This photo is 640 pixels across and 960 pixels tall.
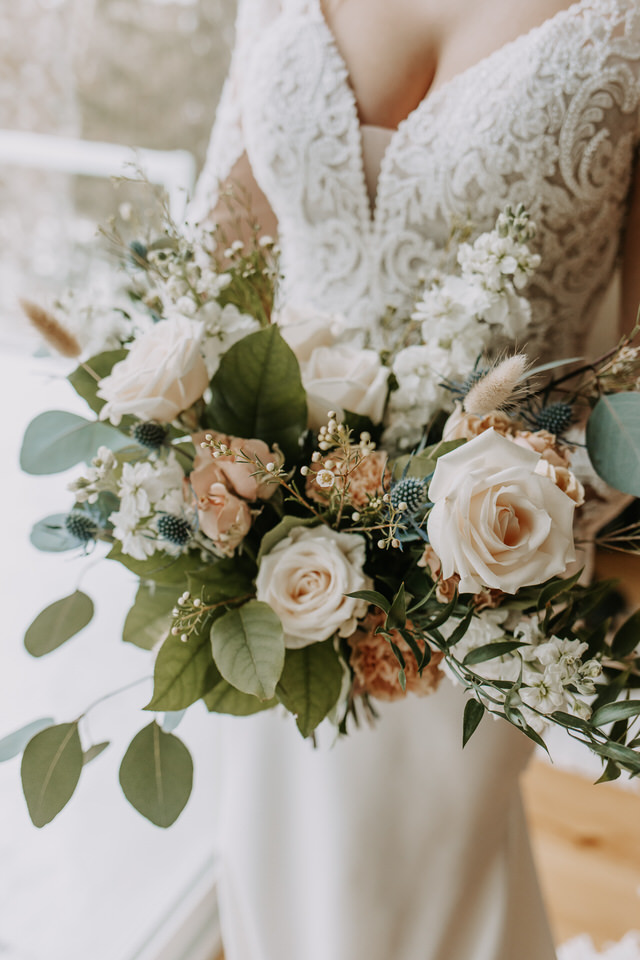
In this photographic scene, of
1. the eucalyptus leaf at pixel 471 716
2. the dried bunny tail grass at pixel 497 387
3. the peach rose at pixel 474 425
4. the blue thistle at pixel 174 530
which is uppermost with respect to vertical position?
the blue thistle at pixel 174 530

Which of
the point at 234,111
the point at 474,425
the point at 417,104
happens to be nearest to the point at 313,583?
the point at 474,425

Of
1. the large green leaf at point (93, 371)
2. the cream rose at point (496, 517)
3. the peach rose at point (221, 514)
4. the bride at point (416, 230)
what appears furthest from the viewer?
the bride at point (416, 230)

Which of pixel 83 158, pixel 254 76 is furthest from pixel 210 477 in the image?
pixel 83 158

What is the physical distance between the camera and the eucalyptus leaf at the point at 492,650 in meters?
0.45

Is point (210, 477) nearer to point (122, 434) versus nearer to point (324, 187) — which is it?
point (122, 434)

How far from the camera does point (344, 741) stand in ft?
2.62

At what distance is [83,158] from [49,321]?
161cm

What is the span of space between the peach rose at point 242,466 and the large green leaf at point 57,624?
164 mm

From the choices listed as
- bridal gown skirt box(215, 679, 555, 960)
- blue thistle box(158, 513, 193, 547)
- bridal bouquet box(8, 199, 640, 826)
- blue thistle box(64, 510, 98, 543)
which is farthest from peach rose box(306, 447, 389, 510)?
bridal gown skirt box(215, 679, 555, 960)

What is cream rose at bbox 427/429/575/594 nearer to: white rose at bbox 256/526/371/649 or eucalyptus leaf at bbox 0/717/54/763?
white rose at bbox 256/526/371/649

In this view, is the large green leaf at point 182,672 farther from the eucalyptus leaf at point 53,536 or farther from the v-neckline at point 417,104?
the v-neckline at point 417,104

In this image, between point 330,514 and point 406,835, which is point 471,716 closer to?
point 330,514

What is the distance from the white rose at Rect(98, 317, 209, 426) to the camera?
516 millimetres

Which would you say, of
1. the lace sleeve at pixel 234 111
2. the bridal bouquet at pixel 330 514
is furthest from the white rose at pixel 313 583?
the lace sleeve at pixel 234 111
